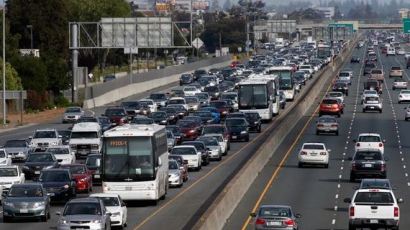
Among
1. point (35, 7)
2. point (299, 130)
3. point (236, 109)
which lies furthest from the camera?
point (35, 7)

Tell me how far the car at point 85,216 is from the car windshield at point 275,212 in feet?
13.9

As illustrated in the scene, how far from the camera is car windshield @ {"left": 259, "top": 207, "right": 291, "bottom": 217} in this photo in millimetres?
35469

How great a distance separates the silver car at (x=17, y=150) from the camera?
2579 inches

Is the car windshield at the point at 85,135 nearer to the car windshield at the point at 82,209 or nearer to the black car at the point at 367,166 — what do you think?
the black car at the point at 367,166

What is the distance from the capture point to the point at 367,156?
5638 cm

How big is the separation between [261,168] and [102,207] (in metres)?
24.8

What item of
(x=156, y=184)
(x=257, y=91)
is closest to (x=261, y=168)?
(x=156, y=184)

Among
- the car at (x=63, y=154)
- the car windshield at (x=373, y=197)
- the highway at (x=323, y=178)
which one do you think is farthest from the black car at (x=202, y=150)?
the car windshield at (x=373, y=197)

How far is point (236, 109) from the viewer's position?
329 feet

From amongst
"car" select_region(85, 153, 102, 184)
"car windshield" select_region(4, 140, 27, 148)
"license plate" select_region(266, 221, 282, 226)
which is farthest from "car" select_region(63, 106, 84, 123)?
"license plate" select_region(266, 221, 282, 226)

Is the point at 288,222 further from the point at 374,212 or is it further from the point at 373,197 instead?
the point at 373,197

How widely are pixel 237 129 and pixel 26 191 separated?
126 ft

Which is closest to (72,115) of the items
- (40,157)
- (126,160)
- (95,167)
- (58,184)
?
(40,157)

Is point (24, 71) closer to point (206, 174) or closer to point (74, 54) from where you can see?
point (74, 54)
